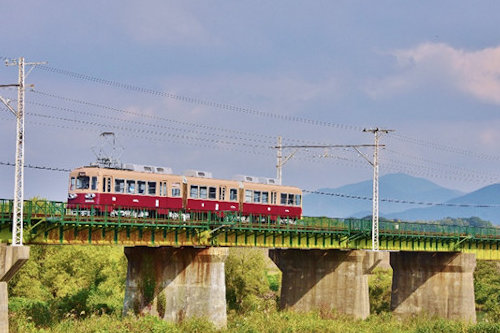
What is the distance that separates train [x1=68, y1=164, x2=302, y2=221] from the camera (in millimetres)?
57375

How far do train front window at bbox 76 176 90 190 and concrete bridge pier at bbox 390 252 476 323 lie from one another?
41911mm

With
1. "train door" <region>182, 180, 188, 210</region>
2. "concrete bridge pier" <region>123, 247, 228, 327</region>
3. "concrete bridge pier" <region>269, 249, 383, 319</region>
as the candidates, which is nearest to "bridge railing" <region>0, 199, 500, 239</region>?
"train door" <region>182, 180, 188, 210</region>

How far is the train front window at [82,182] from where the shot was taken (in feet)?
189

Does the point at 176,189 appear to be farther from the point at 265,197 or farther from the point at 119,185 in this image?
the point at 265,197

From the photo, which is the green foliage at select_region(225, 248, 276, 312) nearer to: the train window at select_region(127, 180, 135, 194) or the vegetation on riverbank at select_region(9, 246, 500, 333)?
the vegetation on riverbank at select_region(9, 246, 500, 333)

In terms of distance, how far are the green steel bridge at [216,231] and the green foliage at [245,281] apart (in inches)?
499

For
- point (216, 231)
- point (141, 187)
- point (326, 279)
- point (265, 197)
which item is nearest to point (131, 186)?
point (141, 187)

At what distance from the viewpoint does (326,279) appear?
7212cm

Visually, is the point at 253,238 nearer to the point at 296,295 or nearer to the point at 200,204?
the point at 200,204

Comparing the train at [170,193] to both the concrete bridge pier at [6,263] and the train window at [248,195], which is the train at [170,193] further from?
the concrete bridge pier at [6,263]

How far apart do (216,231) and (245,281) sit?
22.6 m

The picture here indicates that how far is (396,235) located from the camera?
75.6 m

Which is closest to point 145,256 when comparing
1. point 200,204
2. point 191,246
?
point 191,246

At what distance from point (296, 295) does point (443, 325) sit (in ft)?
48.3
